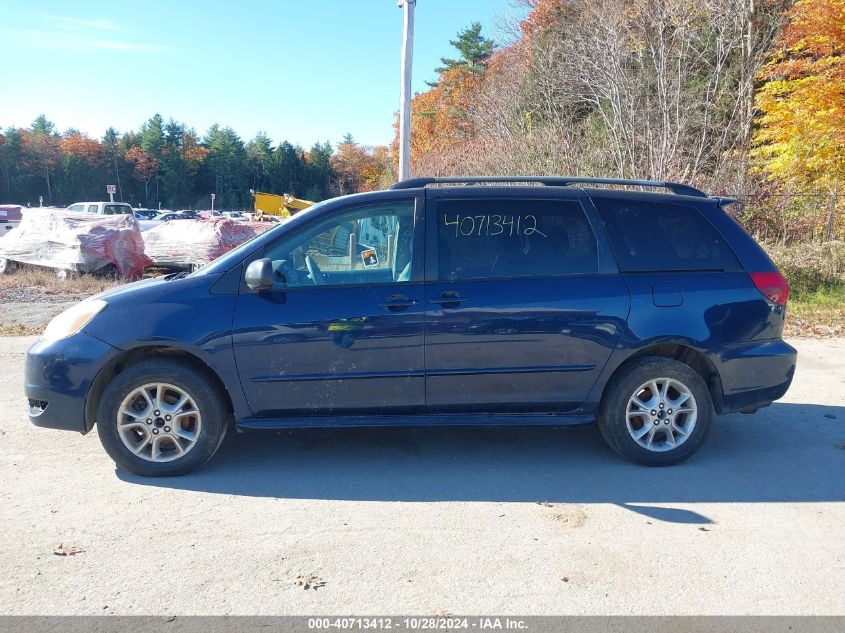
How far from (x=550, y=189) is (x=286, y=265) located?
192 centimetres

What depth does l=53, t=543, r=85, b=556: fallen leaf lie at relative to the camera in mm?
3426

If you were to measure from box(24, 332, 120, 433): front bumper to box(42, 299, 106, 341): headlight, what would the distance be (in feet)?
0.17

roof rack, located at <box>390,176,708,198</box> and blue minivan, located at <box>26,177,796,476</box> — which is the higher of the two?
roof rack, located at <box>390,176,708,198</box>

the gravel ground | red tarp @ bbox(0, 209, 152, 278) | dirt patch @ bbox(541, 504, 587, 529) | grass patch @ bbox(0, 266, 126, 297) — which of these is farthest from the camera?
red tarp @ bbox(0, 209, 152, 278)

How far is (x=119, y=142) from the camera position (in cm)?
9788

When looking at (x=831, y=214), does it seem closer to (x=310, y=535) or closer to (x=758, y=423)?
(x=758, y=423)

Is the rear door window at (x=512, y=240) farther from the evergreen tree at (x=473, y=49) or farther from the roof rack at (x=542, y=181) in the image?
the evergreen tree at (x=473, y=49)

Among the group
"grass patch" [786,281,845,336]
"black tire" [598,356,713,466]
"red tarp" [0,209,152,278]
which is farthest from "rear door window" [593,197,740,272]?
"red tarp" [0,209,152,278]

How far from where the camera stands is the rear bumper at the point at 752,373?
4.68m

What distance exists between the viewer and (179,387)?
14.2ft

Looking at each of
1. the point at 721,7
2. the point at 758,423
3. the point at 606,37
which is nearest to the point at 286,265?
the point at 758,423

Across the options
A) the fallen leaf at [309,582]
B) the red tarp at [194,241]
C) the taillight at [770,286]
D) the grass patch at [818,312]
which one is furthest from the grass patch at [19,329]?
the grass patch at [818,312]

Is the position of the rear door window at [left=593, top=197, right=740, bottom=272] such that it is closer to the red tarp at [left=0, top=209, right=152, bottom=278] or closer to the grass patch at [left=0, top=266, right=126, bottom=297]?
the grass patch at [left=0, top=266, right=126, bottom=297]

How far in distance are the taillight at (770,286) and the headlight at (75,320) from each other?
4432 mm
